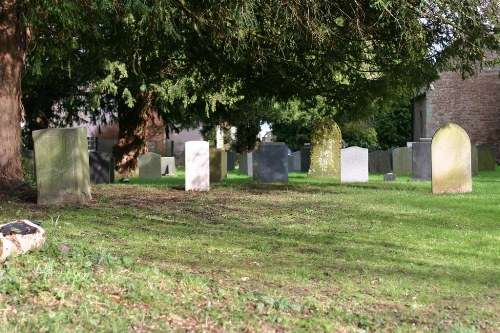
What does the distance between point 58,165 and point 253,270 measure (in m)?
6.57

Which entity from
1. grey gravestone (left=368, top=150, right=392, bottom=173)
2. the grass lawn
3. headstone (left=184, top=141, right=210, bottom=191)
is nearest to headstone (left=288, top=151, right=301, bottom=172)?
grey gravestone (left=368, top=150, right=392, bottom=173)

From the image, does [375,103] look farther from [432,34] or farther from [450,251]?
[450,251]

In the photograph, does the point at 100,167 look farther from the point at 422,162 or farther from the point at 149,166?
the point at 422,162

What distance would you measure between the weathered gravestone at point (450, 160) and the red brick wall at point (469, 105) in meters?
26.2

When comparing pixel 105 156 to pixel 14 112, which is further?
pixel 105 156

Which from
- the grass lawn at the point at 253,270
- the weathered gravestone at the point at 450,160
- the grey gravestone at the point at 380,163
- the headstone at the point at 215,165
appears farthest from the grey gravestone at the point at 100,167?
the grey gravestone at the point at 380,163

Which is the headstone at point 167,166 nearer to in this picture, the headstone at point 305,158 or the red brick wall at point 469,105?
the headstone at point 305,158

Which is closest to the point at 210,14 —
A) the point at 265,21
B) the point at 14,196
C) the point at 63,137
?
the point at 265,21

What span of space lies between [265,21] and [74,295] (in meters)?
9.43

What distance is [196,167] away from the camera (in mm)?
18156

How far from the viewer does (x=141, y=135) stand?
27.5m

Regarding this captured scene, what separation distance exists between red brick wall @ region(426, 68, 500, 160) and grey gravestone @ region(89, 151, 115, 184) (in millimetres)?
24982

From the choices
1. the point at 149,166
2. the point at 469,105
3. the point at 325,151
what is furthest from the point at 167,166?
the point at 469,105

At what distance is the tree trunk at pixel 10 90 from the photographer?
14141mm
